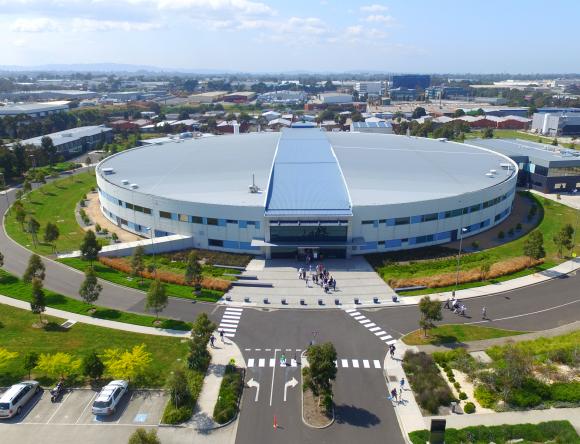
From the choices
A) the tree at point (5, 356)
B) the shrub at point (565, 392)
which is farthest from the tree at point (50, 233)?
the shrub at point (565, 392)

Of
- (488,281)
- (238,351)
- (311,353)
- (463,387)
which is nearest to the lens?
(311,353)

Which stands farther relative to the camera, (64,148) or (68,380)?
(64,148)

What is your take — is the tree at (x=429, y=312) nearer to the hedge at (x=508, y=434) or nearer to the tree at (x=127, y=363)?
the hedge at (x=508, y=434)

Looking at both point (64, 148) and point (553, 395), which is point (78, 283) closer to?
point (553, 395)

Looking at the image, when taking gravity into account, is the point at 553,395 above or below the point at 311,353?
below

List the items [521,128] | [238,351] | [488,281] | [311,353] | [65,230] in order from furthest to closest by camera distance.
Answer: [521,128], [65,230], [488,281], [238,351], [311,353]

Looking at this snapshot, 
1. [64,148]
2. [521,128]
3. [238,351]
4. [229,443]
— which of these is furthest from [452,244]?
[521,128]

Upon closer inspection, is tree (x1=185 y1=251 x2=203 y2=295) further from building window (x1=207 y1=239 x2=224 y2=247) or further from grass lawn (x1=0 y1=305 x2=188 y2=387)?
building window (x1=207 y1=239 x2=224 y2=247)
